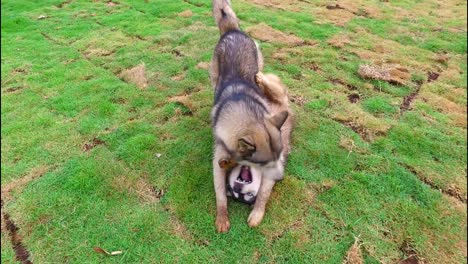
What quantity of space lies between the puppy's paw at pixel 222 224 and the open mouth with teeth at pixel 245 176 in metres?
0.54

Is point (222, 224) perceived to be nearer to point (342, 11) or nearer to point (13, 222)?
point (13, 222)

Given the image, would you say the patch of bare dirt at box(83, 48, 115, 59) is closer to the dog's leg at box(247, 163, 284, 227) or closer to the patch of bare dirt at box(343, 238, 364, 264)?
the dog's leg at box(247, 163, 284, 227)

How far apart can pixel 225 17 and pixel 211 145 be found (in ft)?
9.39

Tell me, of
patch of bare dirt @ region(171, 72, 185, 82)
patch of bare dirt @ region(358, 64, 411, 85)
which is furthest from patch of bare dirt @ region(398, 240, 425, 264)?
patch of bare dirt @ region(171, 72, 185, 82)

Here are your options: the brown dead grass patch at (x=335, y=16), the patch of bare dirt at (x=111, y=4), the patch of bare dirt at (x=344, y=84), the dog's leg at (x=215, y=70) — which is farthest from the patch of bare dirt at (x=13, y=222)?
the patch of bare dirt at (x=111, y=4)

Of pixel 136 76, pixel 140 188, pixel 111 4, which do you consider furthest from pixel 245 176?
pixel 111 4

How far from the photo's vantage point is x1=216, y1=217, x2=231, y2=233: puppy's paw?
4082mm

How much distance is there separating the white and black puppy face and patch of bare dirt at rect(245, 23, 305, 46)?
4.65 m

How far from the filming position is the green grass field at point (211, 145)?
13.1 ft

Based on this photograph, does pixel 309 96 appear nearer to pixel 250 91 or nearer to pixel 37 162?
pixel 250 91

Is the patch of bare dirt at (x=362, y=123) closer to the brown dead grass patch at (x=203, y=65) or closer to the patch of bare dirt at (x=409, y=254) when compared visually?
the patch of bare dirt at (x=409, y=254)

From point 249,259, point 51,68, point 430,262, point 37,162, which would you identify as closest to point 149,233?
point 249,259

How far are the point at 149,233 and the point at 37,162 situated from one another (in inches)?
90.7

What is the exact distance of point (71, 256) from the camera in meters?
3.87
